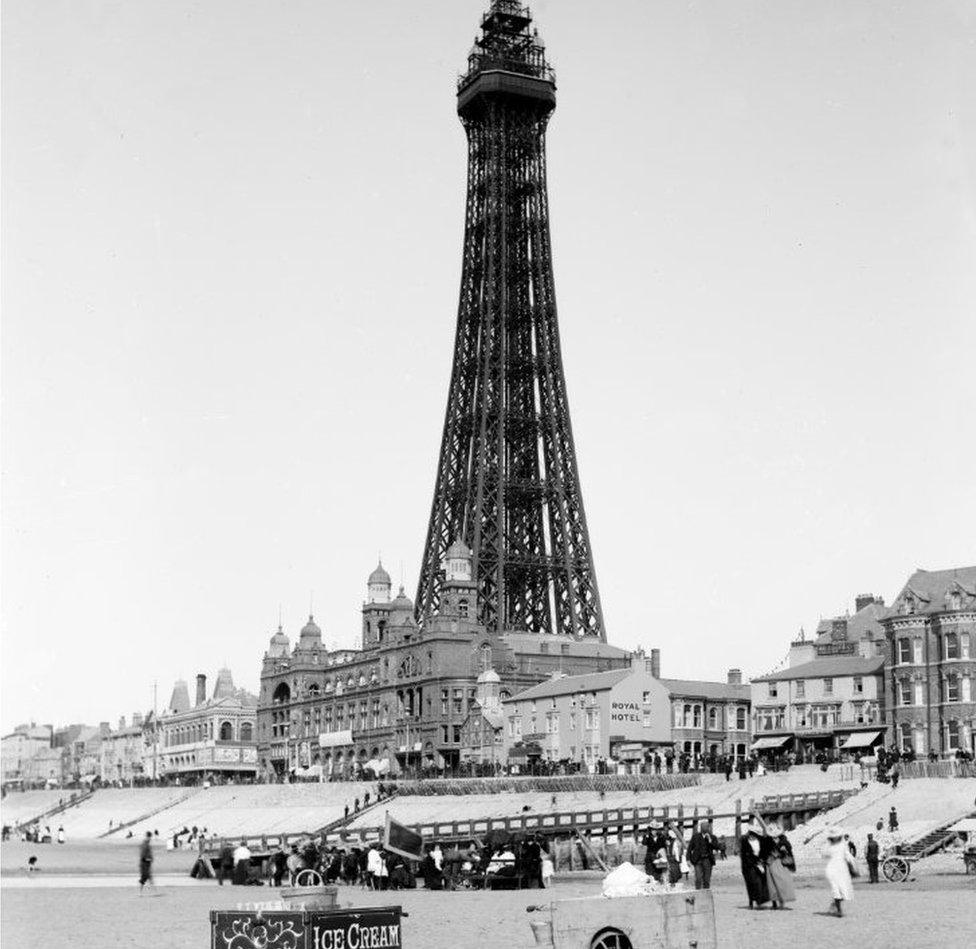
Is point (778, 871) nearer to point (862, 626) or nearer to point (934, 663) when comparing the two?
point (934, 663)

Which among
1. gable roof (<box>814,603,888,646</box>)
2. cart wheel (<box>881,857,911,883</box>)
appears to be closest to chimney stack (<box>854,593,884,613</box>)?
gable roof (<box>814,603,888,646</box>)

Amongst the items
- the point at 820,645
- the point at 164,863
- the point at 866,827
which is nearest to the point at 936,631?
the point at 820,645

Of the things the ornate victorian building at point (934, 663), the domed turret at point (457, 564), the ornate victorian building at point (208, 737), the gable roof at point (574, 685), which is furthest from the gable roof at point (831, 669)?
the ornate victorian building at point (208, 737)

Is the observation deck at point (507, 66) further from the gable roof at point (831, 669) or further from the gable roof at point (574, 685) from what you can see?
the gable roof at point (831, 669)

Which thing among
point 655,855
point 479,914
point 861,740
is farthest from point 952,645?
point 479,914

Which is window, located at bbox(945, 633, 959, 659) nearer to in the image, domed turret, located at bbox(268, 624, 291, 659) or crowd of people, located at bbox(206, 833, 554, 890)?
crowd of people, located at bbox(206, 833, 554, 890)

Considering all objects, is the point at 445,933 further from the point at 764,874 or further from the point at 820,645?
the point at 820,645
